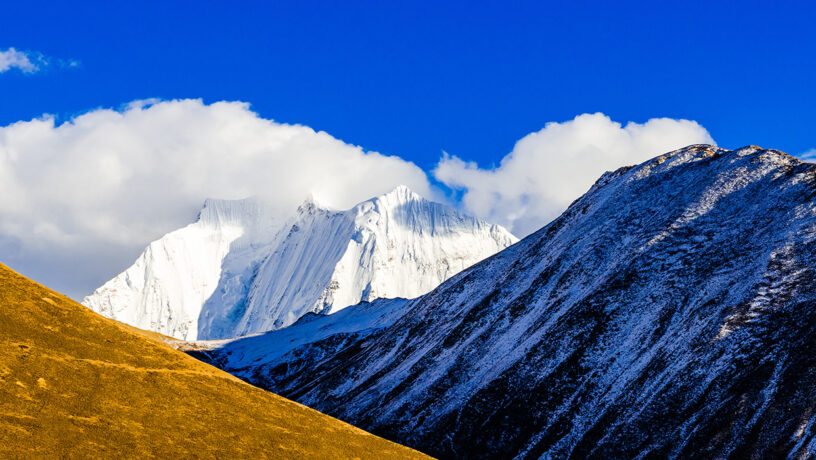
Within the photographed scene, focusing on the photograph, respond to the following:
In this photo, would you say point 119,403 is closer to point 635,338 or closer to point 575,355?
point 575,355

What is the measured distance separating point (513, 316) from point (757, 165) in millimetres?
36993

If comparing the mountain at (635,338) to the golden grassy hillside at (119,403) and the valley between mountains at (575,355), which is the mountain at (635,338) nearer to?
the valley between mountains at (575,355)

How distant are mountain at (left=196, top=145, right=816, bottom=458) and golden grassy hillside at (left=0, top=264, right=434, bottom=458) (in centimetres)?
2494

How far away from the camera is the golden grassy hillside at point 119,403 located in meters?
28.5

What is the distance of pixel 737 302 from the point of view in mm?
60500

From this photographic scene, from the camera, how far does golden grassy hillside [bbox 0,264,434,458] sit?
28484 millimetres

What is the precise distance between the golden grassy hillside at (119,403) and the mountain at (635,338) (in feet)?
81.8

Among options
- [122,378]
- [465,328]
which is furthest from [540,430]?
[122,378]

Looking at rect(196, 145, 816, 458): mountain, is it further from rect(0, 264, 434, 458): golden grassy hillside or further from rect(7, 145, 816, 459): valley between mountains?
rect(0, 264, 434, 458): golden grassy hillside

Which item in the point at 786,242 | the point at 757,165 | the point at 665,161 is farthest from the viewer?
the point at 665,161

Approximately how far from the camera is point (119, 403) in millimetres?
32094

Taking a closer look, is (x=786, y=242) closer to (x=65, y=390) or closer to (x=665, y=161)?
(x=665, y=161)

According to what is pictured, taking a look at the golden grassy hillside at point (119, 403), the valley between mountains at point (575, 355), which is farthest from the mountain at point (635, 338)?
the golden grassy hillside at point (119, 403)

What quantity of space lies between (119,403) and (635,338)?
166 feet
